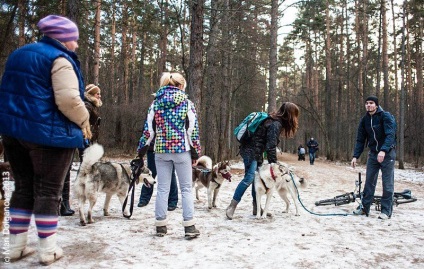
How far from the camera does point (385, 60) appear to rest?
2195cm

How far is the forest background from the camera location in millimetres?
12641

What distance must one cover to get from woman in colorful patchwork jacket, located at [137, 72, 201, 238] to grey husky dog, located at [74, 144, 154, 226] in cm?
86

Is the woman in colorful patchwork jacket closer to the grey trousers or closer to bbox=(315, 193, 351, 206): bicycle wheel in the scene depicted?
the grey trousers

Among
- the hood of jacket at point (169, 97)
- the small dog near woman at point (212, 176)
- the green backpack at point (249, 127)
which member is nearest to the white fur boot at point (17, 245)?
the hood of jacket at point (169, 97)

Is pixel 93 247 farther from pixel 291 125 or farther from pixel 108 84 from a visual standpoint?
pixel 108 84

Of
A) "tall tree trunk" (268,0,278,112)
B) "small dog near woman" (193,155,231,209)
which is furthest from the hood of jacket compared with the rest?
"tall tree trunk" (268,0,278,112)

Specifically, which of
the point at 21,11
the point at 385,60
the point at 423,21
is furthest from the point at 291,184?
the point at 423,21

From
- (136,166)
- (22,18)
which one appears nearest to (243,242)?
(136,166)

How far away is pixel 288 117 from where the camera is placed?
5.26 m

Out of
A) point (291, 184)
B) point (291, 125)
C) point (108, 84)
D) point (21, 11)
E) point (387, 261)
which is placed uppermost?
point (21, 11)

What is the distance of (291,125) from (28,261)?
3.88 metres

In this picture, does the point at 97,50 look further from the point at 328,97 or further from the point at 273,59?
the point at 328,97

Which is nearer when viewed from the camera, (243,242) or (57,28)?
(57,28)

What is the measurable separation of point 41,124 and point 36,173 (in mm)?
444
